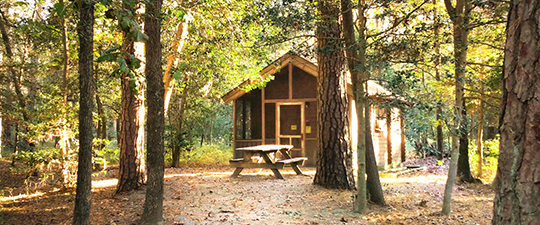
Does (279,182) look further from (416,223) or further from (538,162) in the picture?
(538,162)

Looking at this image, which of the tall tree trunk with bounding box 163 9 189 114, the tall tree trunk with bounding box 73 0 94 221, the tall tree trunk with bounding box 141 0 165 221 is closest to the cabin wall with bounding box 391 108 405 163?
the tall tree trunk with bounding box 163 9 189 114

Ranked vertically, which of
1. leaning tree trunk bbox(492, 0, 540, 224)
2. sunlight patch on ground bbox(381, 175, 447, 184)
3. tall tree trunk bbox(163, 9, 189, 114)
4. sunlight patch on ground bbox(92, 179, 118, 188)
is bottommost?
sunlight patch on ground bbox(381, 175, 447, 184)

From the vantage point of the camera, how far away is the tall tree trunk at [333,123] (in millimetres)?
8523

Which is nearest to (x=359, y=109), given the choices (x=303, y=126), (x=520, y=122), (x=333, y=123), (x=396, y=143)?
(x=333, y=123)

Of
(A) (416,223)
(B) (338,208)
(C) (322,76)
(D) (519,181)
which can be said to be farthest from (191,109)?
(D) (519,181)

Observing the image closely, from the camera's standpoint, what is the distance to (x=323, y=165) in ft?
28.4

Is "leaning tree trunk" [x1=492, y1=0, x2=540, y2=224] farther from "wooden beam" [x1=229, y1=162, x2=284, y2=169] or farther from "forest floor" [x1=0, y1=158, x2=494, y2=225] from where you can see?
"wooden beam" [x1=229, y1=162, x2=284, y2=169]

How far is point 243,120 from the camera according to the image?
16.3 meters

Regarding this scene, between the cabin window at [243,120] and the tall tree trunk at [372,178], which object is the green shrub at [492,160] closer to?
the tall tree trunk at [372,178]

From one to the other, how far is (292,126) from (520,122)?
12915 mm

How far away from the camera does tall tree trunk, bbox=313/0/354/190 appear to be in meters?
8.52

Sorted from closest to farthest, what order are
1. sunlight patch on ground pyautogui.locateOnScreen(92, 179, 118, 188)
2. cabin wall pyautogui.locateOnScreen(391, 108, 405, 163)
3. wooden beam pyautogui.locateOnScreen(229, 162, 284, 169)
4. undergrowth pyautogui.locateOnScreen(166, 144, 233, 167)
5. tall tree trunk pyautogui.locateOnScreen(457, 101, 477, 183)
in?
1. sunlight patch on ground pyautogui.locateOnScreen(92, 179, 118, 188)
2. wooden beam pyautogui.locateOnScreen(229, 162, 284, 169)
3. tall tree trunk pyautogui.locateOnScreen(457, 101, 477, 183)
4. undergrowth pyautogui.locateOnScreen(166, 144, 233, 167)
5. cabin wall pyautogui.locateOnScreen(391, 108, 405, 163)

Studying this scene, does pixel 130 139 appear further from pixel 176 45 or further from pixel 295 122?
pixel 295 122

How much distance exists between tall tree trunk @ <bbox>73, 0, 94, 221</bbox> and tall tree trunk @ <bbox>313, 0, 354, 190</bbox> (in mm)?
5223
